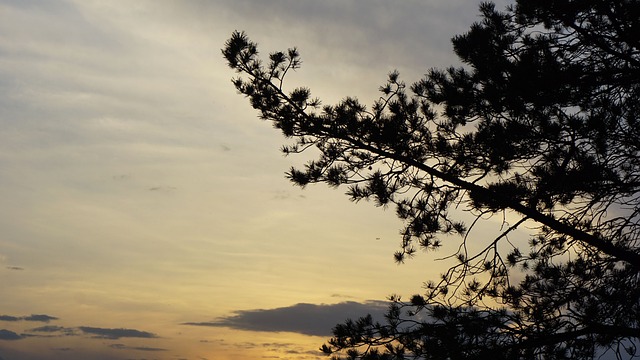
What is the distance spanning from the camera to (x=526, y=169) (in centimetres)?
830

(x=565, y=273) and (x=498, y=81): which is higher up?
(x=498, y=81)

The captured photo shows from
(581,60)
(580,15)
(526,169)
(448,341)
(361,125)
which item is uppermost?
(580,15)

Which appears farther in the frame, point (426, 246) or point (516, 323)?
point (426, 246)

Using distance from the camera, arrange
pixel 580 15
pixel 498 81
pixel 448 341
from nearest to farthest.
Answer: pixel 448 341 < pixel 498 81 < pixel 580 15

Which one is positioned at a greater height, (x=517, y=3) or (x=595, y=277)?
(x=517, y=3)

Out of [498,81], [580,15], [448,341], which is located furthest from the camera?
[580,15]

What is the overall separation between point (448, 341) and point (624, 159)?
10.4 feet

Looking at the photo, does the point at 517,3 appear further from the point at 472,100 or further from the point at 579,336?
the point at 579,336

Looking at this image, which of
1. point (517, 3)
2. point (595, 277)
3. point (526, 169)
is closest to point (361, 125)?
point (526, 169)

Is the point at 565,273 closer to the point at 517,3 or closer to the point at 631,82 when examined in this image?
the point at 631,82

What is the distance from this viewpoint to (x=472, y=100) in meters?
8.53

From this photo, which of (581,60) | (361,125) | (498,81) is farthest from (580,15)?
(361,125)

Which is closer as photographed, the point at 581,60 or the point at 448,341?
the point at 448,341

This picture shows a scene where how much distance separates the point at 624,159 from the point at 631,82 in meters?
0.94
